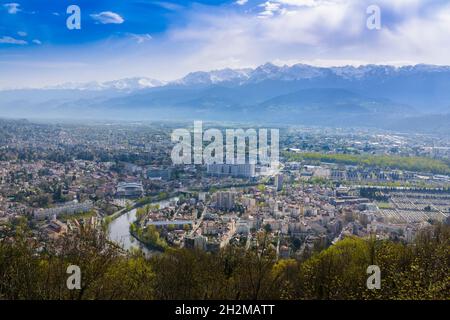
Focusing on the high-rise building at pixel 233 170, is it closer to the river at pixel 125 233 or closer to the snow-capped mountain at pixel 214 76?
the river at pixel 125 233

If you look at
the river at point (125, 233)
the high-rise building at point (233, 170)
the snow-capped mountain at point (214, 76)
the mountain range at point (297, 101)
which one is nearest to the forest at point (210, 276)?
the river at point (125, 233)

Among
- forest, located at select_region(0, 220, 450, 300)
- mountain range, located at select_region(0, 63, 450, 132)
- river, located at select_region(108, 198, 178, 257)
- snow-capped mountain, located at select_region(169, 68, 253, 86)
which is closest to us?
forest, located at select_region(0, 220, 450, 300)

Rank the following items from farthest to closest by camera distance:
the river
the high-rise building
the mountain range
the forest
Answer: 1. the mountain range
2. the high-rise building
3. the river
4. the forest

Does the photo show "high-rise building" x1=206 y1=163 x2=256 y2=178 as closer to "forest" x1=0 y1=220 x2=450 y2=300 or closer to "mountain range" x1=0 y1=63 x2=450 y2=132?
"forest" x1=0 y1=220 x2=450 y2=300

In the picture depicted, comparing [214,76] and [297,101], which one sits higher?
[214,76]

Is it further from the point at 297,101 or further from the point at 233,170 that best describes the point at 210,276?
the point at 297,101

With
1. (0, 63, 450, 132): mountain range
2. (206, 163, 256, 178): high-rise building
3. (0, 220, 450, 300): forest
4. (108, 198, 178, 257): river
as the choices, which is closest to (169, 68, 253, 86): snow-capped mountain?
(0, 63, 450, 132): mountain range

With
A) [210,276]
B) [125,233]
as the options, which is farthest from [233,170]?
[210,276]
